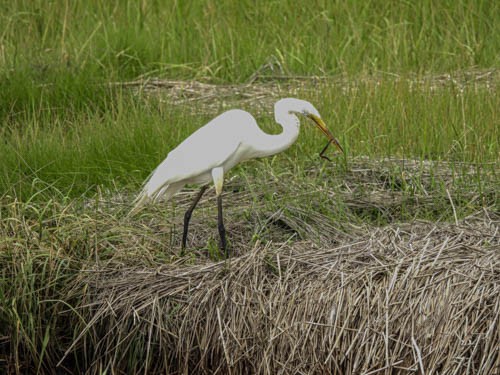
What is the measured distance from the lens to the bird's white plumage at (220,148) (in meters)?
4.54

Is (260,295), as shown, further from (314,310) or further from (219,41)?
(219,41)

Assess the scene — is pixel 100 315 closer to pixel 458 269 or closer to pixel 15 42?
pixel 458 269

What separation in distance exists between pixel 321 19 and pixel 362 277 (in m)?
4.40

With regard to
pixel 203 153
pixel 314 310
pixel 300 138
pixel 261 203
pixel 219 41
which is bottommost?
pixel 314 310

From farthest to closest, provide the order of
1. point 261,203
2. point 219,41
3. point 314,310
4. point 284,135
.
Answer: point 219,41 → point 261,203 → point 284,135 → point 314,310

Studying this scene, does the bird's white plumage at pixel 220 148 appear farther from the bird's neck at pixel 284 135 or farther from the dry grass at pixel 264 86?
the dry grass at pixel 264 86

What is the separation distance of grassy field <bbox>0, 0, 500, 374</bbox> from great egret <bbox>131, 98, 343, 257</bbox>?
0.77 feet

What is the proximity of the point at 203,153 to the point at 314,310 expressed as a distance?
38.7 inches

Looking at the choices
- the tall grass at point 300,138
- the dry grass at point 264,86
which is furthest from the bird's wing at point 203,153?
the dry grass at point 264,86

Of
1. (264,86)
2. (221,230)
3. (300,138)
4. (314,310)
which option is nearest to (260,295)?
(314,310)

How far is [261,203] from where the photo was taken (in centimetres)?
507

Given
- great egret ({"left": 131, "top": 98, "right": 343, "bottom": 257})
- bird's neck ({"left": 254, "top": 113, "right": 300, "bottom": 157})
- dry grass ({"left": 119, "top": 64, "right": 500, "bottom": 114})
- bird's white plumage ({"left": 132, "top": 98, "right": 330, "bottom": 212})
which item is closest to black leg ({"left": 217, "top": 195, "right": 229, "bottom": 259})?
great egret ({"left": 131, "top": 98, "right": 343, "bottom": 257})

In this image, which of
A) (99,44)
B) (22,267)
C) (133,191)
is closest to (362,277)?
(22,267)

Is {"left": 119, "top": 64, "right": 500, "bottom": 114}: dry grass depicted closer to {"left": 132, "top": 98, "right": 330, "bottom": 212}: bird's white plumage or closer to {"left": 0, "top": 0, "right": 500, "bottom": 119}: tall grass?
{"left": 0, "top": 0, "right": 500, "bottom": 119}: tall grass
